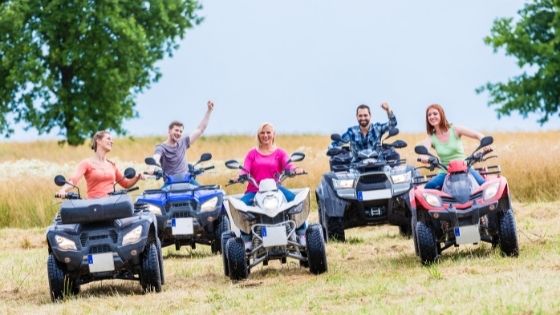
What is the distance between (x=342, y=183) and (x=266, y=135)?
12.1 ft

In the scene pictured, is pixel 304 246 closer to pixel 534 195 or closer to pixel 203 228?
pixel 203 228

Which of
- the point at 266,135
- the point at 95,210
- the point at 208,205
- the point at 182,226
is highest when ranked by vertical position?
the point at 266,135

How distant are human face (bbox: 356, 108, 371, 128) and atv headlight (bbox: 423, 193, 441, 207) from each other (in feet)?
13.4

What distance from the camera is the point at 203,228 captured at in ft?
51.5

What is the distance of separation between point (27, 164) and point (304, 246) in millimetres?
23763

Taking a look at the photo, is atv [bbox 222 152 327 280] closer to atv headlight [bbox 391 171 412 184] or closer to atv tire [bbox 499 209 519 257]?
atv tire [bbox 499 209 519 257]

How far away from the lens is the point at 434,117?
41.5ft

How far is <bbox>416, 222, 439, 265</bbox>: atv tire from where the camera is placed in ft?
40.0

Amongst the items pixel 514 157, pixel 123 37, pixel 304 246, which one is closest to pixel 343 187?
A: pixel 304 246

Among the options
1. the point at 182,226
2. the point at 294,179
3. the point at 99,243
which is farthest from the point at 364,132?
the point at 294,179

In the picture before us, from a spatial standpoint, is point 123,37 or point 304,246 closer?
Answer: point 304,246

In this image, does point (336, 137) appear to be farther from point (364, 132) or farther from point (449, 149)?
point (449, 149)

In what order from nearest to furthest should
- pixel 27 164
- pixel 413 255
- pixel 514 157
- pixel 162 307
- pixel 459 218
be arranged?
pixel 162 307 → pixel 459 218 → pixel 413 255 → pixel 514 157 → pixel 27 164

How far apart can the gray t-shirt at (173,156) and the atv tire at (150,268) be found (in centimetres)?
440
